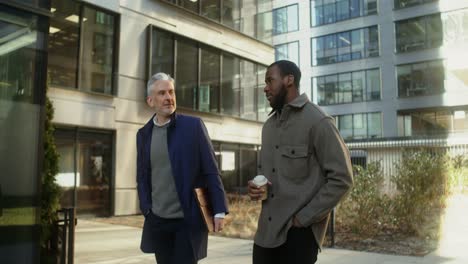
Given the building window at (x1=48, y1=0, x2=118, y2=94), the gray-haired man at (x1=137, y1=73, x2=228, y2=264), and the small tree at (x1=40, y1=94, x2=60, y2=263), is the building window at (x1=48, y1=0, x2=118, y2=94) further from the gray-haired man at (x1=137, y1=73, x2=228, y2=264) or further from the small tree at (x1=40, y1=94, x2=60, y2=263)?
the gray-haired man at (x1=137, y1=73, x2=228, y2=264)

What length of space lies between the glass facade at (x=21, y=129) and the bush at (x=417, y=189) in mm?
7905

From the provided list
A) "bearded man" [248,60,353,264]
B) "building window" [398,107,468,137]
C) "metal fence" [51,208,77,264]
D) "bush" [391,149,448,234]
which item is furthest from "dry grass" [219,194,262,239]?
"building window" [398,107,468,137]

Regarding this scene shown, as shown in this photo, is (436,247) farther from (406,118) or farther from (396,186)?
(406,118)

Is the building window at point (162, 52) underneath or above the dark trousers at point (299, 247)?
above

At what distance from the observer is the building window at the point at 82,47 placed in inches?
522

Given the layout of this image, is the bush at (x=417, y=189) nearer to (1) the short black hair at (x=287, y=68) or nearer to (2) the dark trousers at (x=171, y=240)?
(2) the dark trousers at (x=171, y=240)

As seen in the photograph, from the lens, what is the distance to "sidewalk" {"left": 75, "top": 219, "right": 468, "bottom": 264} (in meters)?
7.26

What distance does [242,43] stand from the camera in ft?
67.2

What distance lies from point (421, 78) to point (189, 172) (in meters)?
37.2

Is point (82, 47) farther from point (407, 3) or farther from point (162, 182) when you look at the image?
point (407, 3)

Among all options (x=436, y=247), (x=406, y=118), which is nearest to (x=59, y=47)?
(x=436, y=247)

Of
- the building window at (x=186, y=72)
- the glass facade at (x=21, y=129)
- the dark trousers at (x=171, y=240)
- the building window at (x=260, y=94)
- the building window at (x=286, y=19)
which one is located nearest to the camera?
the dark trousers at (x=171, y=240)

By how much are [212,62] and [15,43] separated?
46.0ft

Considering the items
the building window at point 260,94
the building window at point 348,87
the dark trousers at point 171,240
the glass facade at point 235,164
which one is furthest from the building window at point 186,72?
the building window at point 348,87
